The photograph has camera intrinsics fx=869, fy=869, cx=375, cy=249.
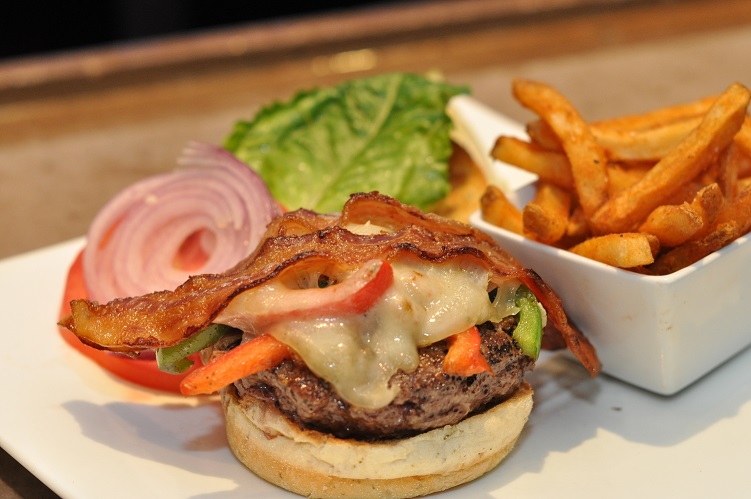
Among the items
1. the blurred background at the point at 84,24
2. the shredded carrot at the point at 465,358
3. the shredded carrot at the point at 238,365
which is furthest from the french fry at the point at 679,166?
the blurred background at the point at 84,24

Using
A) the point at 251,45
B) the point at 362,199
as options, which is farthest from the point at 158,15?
the point at 362,199

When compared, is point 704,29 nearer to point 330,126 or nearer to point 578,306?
point 330,126

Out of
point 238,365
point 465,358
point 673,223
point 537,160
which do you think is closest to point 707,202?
point 673,223

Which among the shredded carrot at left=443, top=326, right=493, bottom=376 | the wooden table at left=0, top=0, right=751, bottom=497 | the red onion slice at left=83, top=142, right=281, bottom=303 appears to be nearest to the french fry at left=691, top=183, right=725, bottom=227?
the shredded carrot at left=443, top=326, right=493, bottom=376

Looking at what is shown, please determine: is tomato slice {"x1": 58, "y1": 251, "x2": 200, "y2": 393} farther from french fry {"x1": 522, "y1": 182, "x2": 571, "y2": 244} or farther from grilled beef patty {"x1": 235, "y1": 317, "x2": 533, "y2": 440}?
french fry {"x1": 522, "y1": 182, "x2": 571, "y2": 244}

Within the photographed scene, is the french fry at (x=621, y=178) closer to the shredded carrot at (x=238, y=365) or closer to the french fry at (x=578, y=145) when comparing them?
the french fry at (x=578, y=145)

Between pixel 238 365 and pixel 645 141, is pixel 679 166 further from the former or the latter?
pixel 238 365
